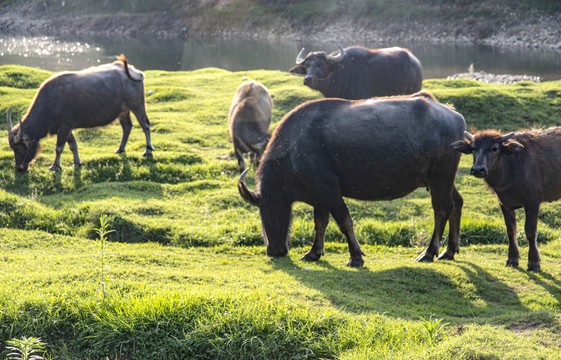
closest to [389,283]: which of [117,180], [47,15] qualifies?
[117,180]

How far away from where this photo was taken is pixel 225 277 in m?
6.64

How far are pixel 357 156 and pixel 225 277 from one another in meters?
2.31

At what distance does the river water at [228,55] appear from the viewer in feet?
113

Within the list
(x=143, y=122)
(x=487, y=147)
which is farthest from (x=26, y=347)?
(x=143, y=122)

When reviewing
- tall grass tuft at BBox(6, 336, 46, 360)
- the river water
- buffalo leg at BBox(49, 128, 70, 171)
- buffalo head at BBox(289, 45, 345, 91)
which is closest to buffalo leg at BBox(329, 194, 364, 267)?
tall grass tuft at BBox(6, 336, 46, 360)

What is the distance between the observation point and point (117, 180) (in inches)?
465

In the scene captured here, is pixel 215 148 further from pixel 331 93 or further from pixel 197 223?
pixel 197 223

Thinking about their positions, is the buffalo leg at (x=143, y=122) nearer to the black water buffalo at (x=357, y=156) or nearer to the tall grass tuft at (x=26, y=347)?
the black water buffalo at (x=357, y=156)

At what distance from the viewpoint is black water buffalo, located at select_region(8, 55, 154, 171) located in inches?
471

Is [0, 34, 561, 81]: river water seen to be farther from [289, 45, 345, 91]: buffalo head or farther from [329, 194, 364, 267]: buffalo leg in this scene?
[329, 194, 364, 267]: buffalo leg

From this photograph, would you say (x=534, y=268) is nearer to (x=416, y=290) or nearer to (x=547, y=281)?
(x=547, y=281)

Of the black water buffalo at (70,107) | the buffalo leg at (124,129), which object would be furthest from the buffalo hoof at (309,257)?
the buffalo leg at (124,129)

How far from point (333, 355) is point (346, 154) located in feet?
10.5

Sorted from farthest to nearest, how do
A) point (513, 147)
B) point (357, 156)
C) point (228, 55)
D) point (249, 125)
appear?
point (228, 55) → point (249, 125) → point (357, 156) → point (513, 147)
